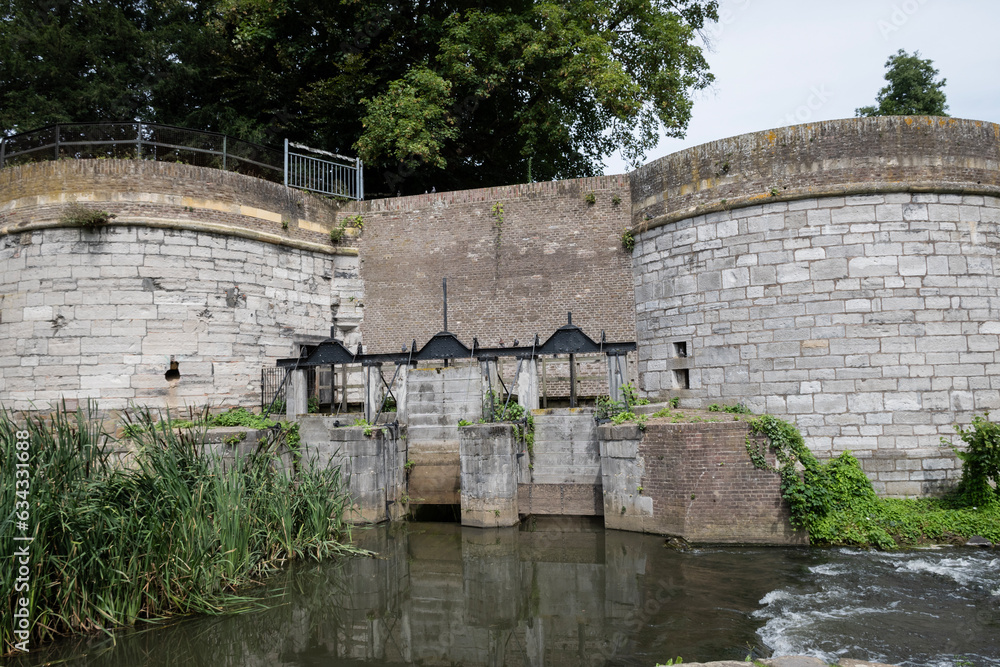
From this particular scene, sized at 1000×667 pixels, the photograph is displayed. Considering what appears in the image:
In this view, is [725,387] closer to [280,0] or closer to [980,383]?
[980,383]

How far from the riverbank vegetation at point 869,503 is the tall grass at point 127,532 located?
6.97 m

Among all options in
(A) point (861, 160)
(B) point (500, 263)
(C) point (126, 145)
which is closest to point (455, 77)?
(B) point (500, 263)

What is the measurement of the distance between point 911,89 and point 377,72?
759 inches

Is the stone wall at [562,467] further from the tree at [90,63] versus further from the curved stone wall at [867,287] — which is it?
the tree at [90,63]

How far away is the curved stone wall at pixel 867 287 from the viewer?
9.88m

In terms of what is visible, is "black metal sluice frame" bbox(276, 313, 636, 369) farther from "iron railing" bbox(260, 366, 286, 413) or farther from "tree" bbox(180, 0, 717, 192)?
"tree" bbox(180, 0, 717, 192)

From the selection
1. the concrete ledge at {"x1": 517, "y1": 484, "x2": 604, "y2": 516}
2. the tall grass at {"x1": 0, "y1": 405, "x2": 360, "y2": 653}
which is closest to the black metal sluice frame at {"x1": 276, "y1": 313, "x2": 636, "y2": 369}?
the concrete ledge at {"x1": 517, "y1": 484, "x2": 604, "y2": 516}

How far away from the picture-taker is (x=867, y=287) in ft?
33.2

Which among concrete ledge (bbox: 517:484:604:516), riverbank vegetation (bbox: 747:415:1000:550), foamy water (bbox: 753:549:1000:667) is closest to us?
foamy water (bbox: 753:549:1000:667)

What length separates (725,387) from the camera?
1098cm

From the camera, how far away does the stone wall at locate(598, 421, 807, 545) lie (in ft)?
29.5

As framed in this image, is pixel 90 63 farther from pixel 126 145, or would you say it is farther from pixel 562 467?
pixel 562 467

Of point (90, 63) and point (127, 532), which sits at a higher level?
point (90, 63)

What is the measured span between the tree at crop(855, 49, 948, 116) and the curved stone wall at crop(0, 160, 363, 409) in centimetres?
→ 2290
